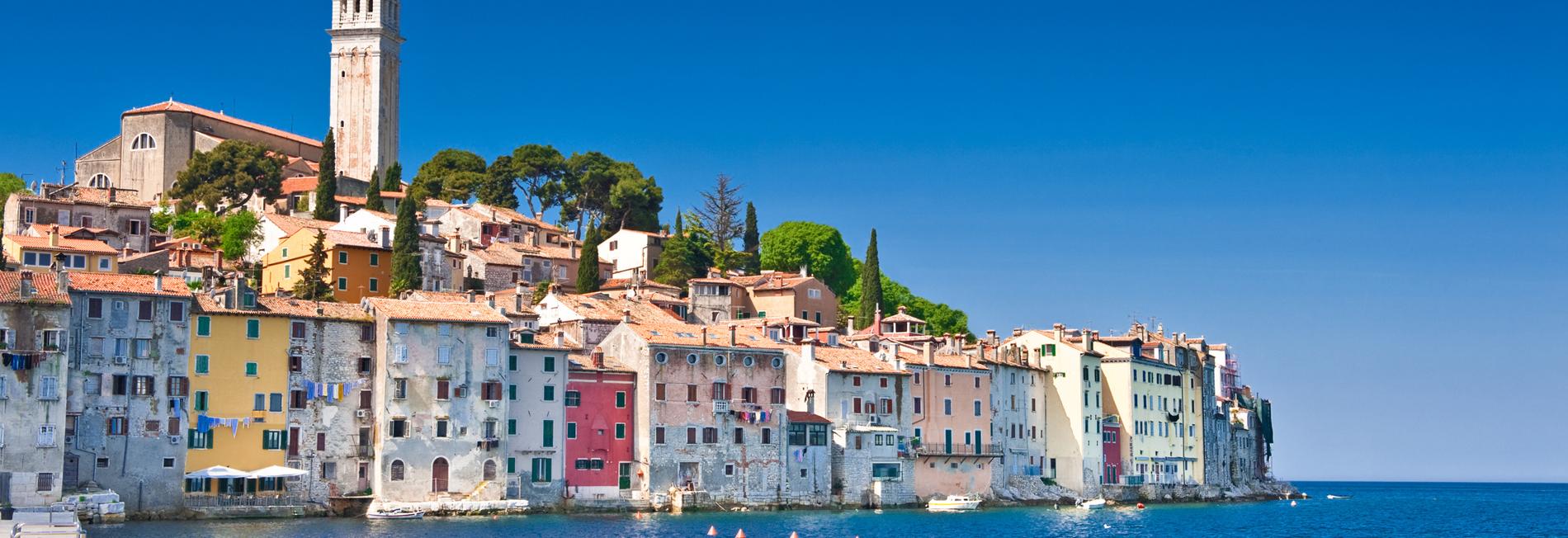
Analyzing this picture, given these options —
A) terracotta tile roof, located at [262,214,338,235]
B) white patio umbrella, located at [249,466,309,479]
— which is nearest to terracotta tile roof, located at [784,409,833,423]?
white patio umbrella, located at [249,466,309,479]

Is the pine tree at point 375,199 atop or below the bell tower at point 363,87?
below

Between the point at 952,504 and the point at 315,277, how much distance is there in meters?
26.7

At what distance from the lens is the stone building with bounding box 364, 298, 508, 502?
202 feet

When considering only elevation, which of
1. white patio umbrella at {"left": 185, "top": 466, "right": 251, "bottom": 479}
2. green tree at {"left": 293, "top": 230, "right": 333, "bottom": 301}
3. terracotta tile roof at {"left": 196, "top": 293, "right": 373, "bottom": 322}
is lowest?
white patio umbrella at {"left": 185, "top": 466, "right": 251, "bottom": 479}

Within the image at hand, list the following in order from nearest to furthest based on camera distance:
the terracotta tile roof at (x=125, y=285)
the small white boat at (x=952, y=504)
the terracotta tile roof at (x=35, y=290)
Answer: the terracotta tile roof at (x=35, y=290) < the terracotta tile roof at (x=125, y=285) < the small white boat at (x=952, y=504)

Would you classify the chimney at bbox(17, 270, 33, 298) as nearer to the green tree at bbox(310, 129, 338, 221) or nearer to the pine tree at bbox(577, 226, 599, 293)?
the pine tree at bbox(577, 226, 599, 293)

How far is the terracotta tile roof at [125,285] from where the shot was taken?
2256 inches

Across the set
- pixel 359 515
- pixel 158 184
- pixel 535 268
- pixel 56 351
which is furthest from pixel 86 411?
pixel 158 184

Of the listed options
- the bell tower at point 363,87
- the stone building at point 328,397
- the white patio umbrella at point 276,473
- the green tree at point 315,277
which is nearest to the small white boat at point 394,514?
the stone building at point 328,397

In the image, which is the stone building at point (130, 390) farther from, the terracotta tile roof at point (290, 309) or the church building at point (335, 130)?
the church building at point (335, 130)

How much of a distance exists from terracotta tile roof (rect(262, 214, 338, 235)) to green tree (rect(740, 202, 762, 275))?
73.3 ft

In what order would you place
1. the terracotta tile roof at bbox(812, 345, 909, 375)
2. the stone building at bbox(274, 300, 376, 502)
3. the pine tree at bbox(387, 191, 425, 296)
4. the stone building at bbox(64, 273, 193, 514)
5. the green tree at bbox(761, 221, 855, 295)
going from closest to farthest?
1. the stone building at bbox(64, 273, 193, 514)
2. the stone building at bbox(274, 300, 376, 502)
3. the terracotta tile roof at bbox(812, 345, 909, 375)
4. the pine tree at bbox(387, 191, 425, 296)
5. the green tree at bbox(761, 221, 855, 295)

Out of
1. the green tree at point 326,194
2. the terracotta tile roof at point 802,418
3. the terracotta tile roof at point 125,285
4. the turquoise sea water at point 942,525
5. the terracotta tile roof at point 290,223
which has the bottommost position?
the turquoise sea water at point 942,525

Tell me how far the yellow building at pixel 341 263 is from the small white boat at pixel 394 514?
20.2m
